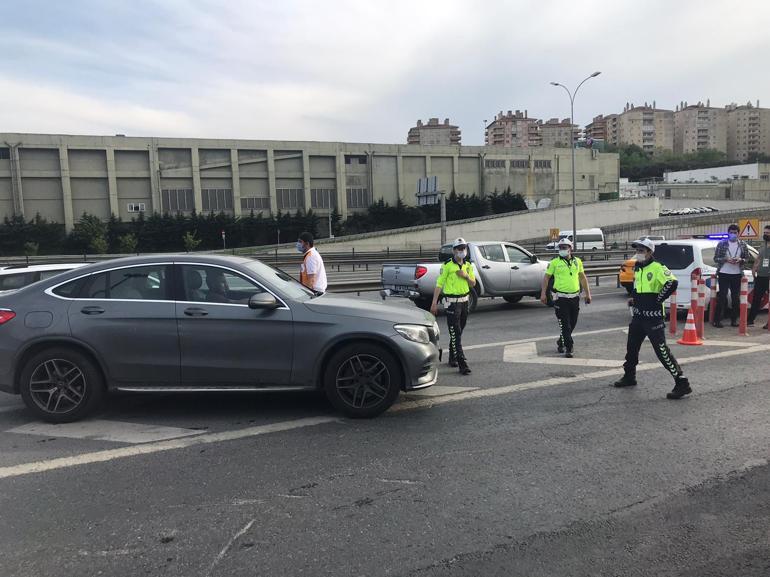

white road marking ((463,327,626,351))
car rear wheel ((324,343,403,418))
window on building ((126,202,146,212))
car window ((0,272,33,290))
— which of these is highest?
window on building ((126,202,146,212))

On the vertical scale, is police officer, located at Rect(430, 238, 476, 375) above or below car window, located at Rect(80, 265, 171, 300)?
below

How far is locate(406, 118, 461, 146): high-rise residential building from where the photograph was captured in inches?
5202

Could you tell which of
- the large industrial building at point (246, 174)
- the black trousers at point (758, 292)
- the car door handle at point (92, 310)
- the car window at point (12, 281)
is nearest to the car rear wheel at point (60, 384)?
the car door handle at point (92, 310)

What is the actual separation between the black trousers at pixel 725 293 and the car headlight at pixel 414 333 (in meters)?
7.78

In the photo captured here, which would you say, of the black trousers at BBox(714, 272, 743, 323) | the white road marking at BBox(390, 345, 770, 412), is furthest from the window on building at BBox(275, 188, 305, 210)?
the white road marking at BBox(390, 345, 770, 412)

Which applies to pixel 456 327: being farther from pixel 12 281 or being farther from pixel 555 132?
pixel 555 132

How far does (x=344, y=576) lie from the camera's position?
9.67 ft

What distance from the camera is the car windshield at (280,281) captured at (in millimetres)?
5652

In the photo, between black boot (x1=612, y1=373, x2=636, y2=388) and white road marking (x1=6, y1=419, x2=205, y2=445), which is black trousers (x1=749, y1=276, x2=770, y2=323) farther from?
white road marking (x1=6, y1=419, x2=205, y2=445)

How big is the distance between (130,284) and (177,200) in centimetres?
6824

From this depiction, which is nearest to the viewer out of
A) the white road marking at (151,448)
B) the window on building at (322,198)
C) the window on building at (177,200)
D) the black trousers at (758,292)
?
the white road marking at (151,448)

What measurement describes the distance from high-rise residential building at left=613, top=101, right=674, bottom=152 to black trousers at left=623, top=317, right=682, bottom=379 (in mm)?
177067

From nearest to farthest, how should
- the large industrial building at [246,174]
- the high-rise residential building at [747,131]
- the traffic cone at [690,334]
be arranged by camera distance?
the traffic cone at [690,334], the large industrial building at [246,174], the high-rise residential building at [747,131]

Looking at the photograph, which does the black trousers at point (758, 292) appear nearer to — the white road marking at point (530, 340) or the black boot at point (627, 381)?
the white road marking at point (530, 340)
